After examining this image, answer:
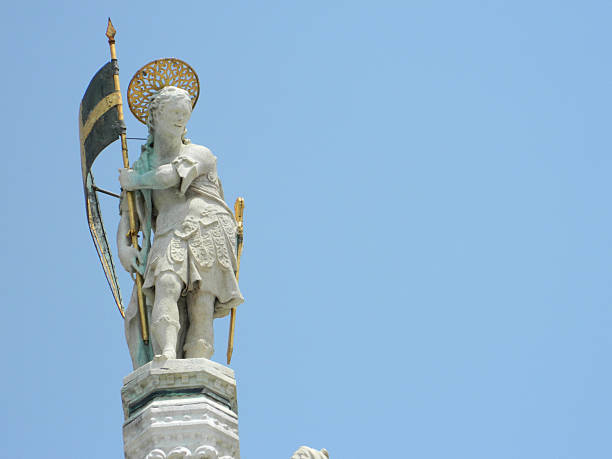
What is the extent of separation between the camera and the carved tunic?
61.4 feet

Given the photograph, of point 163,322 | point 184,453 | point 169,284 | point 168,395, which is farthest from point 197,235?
point 184,453

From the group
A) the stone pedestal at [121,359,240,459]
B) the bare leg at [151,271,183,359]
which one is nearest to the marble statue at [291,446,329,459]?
the stone pedestal at [121,359,240,459]

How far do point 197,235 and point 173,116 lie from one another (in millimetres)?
1506

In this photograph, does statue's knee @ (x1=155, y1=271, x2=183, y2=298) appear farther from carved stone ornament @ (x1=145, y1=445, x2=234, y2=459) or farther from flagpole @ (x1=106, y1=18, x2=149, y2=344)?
carved stone ornament @ (x1=145, y1=445, x2=234, y2=459)

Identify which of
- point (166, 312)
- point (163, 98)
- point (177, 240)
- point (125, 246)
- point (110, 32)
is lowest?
point (166, 312)

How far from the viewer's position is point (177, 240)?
740 inches

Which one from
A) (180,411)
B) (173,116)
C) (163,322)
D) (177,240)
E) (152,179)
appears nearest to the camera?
(180,411)

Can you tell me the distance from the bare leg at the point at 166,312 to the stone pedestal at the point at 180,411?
36cm

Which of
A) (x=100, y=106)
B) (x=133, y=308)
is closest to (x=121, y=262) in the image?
(x=133, y=308)

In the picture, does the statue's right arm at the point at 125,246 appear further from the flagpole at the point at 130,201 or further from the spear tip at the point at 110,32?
the spear tip at the point at 110,32

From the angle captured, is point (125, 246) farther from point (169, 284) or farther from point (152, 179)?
point (169, 284)

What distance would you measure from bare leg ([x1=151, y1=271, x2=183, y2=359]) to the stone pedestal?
1.17 feet

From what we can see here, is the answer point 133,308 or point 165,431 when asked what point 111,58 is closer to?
point 133,308

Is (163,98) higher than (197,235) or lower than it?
higher
